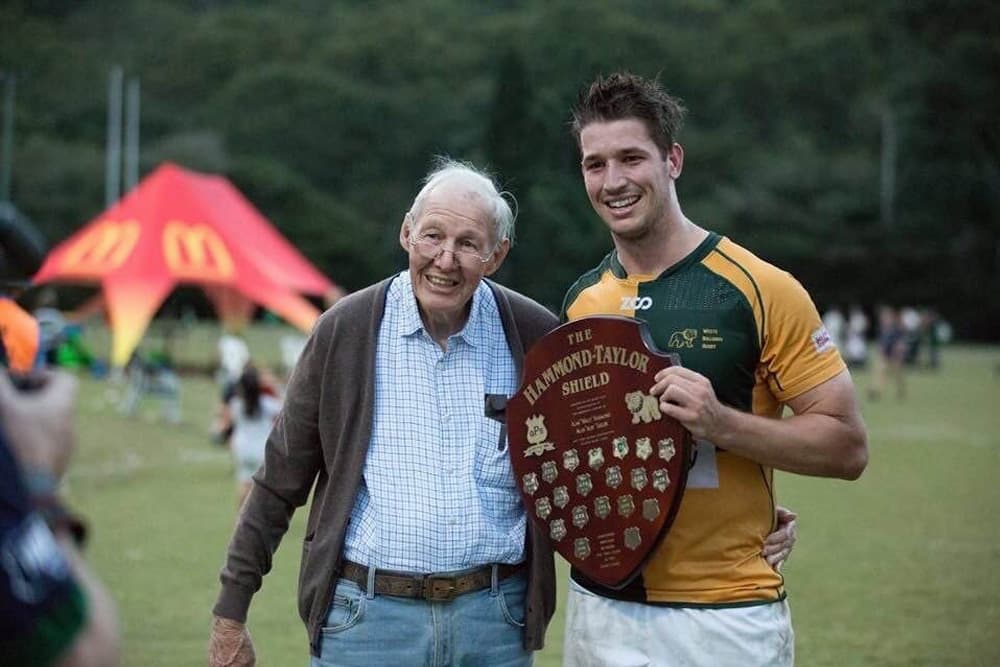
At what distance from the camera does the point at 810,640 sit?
Answer: 871 centimetres

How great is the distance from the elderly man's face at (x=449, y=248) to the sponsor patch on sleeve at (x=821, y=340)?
33.8 inches

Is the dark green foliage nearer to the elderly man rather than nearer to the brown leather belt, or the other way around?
the elderly man

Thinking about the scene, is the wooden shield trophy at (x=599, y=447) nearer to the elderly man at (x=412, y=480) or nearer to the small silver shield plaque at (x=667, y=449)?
the small silver shield plaque at (x=667, y=449)

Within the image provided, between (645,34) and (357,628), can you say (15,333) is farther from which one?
(645,34)

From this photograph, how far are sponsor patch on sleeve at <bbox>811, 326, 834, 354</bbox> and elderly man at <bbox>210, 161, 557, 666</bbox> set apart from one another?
2.63ft

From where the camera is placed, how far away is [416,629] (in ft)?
12.5

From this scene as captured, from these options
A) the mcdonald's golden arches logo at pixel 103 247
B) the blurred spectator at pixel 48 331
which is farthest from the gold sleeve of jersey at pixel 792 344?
the mcdonald's golden arches logo at pixel 103 247

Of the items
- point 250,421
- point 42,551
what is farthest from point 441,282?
point 250,421

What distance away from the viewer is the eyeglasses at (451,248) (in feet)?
12.9

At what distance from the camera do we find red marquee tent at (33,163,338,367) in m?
22.8

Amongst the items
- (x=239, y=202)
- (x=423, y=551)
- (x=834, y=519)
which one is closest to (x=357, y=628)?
(x=423, y=551)

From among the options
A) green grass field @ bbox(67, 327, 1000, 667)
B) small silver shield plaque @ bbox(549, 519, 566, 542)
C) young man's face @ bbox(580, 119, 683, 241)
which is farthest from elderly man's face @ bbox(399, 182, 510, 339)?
green grass field @ bbox(67, 327, 1000, 667)

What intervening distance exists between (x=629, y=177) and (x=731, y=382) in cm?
58

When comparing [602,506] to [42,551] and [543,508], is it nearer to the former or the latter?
[543,508]
